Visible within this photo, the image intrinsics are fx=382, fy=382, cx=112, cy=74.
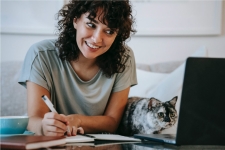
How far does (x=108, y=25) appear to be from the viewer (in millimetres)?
1456

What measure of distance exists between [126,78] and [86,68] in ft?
0.62

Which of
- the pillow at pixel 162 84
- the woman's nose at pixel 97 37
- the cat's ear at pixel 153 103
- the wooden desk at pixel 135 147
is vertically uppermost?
the woman's nose at pixel 97 37

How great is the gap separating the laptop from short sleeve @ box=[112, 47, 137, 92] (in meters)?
0.74

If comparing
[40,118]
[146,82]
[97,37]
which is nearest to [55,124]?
[40,118]

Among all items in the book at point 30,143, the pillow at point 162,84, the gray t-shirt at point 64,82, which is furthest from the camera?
the pillow at point 162,84

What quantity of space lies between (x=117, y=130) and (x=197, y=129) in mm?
745

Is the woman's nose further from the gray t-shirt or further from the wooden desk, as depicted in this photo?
the wooden desk

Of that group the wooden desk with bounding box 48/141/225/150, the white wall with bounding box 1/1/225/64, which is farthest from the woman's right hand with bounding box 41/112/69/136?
the white wall with bounding box 1/1/225/64

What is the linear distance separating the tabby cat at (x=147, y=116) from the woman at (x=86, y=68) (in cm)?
5

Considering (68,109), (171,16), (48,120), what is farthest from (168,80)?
(48,120)

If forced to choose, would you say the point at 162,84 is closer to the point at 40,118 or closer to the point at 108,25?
the point at 108,25

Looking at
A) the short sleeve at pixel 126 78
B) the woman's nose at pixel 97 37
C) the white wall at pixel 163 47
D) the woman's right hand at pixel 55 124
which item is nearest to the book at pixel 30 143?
the woman's right hand at pixel 55 124

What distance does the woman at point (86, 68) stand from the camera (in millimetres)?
1468

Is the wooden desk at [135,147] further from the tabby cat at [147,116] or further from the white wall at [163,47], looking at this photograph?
the white wall at [163,47]
